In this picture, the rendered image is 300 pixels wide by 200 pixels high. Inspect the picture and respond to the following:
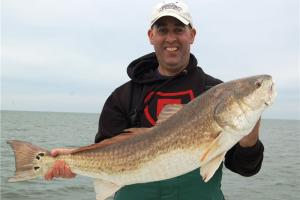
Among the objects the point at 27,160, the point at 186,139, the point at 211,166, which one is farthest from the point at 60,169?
the point at 211,166

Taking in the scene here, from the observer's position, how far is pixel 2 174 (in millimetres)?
19875

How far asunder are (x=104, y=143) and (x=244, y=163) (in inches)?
60.2

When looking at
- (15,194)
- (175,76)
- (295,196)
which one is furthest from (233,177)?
(175,76)

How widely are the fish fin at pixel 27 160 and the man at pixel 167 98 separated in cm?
16

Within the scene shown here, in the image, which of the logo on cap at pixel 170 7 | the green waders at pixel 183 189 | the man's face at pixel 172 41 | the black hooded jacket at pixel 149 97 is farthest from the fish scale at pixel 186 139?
the logo on cap at pixel 170 7

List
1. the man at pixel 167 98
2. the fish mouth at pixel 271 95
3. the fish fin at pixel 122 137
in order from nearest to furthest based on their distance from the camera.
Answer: the fish mouth at pixel 271 95, the fish fin at pixel 122 137, the man at pixel 167 98

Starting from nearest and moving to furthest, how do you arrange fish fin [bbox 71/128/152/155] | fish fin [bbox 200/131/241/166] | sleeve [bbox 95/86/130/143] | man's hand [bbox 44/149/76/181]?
1. fish fin [bbox 200/131/241/166]
2. fish fin [bbox 71/128/152/155]
3. man's hand [bbox 44/149/76/181]
4. sleeve [bbox 95/86/130/143]

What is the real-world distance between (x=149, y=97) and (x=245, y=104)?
1453 millimetres

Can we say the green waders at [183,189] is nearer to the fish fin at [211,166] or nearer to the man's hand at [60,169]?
the fish fin at [211,166]

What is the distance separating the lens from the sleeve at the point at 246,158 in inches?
173

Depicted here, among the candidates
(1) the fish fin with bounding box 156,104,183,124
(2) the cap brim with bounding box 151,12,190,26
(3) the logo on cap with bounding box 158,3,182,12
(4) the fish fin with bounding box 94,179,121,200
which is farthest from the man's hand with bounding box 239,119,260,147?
(3) the logo on cap with bounding box 158,3,182,12

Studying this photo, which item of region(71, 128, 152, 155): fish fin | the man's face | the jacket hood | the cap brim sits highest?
the cap brim

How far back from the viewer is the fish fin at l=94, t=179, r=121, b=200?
4426mm

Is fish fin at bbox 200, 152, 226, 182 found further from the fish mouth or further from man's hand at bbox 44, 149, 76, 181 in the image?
man's hand at bbox 44, 149, 76, 181
